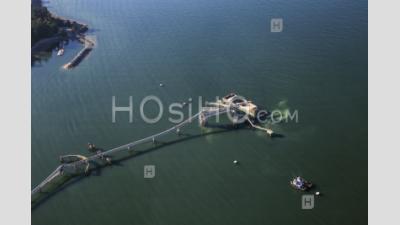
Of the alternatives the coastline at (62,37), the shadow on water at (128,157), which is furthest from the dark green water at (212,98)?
the coastline at (62,37)

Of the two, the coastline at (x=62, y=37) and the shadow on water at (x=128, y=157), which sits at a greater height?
the coastline at (x=62, y=37)

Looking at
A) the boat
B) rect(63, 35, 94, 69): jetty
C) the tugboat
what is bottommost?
the tugboat

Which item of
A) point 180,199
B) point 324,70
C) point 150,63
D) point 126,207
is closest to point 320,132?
point 324,70

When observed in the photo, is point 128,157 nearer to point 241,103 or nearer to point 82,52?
point 241,103

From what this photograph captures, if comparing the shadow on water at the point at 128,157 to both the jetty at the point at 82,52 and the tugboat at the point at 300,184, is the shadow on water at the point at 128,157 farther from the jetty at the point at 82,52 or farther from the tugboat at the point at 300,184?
the jetty at the point at 82,52

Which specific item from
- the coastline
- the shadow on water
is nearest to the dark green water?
the shadow on water

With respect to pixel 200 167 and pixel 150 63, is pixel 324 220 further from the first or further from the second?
pixel 150 63

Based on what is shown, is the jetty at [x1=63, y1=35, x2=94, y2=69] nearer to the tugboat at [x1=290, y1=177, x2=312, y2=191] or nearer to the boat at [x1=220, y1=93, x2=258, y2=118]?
the boat at [x1=220, y1=93, x2=258, y2=118]

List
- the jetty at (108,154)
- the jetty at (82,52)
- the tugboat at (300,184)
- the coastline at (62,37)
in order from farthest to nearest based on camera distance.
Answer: the coastline at (62,37), the jetty at (82,52), the jetty at (108,154), the tugboat at (300,184)
